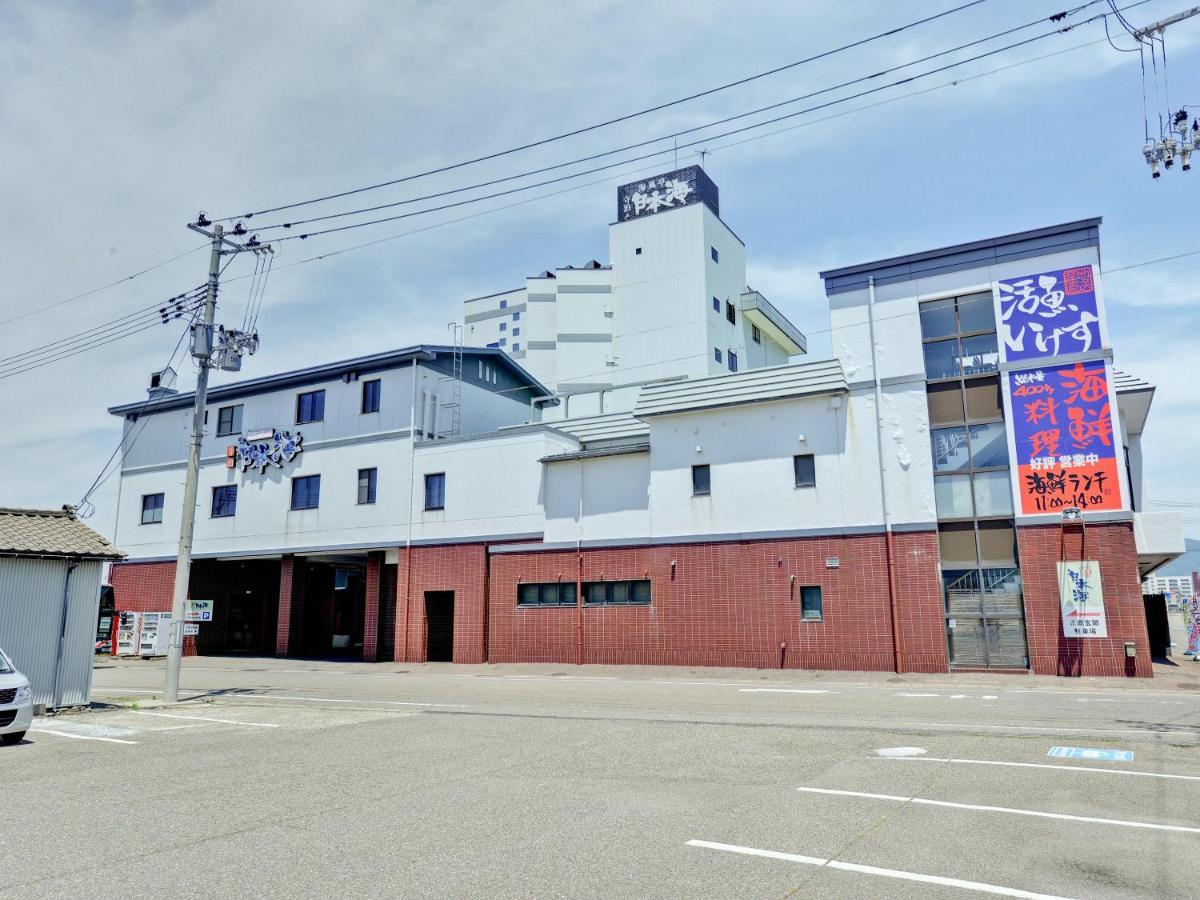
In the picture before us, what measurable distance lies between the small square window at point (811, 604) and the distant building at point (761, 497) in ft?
0.19

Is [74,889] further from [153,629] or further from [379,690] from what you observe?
[153,629]

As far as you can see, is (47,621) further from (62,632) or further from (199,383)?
(199,383)

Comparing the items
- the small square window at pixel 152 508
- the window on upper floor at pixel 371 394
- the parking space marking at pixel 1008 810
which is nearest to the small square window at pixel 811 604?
the parking space marking at pixel 1008 810

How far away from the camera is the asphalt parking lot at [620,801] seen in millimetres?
5711

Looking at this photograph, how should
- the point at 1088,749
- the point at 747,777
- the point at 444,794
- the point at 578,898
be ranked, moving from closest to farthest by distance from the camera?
the point at 578,898 → the point at 444,794 → the point at 747,777 → the point at 1088,749

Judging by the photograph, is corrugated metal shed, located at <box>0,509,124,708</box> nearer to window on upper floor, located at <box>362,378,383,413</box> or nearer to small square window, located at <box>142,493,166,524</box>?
window on upper floor, located at <box>362,378,383,413</box>

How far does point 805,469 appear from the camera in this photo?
2411 cm

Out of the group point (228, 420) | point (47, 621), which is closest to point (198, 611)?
point (47, 621)

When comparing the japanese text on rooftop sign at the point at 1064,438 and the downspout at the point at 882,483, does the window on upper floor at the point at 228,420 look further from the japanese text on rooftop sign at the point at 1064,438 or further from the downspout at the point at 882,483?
the japanese text on rooftop sign at the point at 1064,438

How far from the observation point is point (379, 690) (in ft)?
66.4

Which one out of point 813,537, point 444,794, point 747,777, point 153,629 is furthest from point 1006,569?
point 153,629

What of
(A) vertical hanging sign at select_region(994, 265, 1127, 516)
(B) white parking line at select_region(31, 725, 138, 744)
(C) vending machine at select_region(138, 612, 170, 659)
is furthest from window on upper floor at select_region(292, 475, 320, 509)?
(A) vertical hanging sign at select_region(994, 265, 1127, 516)

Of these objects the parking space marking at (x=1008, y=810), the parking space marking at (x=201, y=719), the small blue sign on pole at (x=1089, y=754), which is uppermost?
the small blue sign on pole at (x=1089, y=754)

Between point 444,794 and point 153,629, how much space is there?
34433mm
